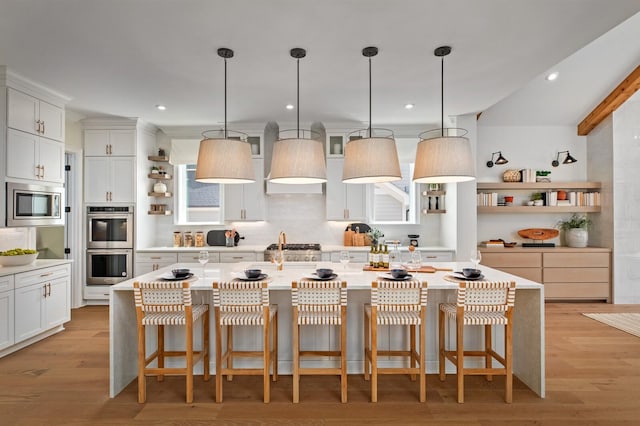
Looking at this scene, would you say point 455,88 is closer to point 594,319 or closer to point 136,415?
point 594,319

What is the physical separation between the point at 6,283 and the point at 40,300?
0.49 m

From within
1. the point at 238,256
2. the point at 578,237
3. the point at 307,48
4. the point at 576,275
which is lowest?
the point at 576,275

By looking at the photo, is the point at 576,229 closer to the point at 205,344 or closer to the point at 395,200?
the point at 395,200

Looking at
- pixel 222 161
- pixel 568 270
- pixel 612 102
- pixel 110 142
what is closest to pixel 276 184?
pixel 110 142

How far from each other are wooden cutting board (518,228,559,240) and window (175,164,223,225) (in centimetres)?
490

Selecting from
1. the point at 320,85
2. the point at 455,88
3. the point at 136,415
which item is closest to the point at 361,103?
the point at 320,85

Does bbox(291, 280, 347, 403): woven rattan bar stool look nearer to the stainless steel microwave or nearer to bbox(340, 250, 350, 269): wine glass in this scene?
bbox(340, 250, 350, 269): wine glass

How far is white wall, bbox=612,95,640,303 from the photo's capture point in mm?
5516

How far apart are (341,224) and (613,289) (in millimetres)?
4160

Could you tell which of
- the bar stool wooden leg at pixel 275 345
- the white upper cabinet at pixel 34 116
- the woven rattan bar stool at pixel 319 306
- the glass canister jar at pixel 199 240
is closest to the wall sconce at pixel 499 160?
the woven rattan bar stool at pixel 319 306

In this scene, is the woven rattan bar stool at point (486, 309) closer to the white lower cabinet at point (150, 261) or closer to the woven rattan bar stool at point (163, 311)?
the woven rattan bar stool at point (163, 311)

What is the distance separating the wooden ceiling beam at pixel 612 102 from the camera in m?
4.97

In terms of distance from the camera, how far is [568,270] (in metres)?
5.56

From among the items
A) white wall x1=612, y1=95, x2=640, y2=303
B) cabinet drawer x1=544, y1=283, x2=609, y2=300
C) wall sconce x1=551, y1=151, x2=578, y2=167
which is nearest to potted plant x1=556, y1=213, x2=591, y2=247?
white wall x1=612, y1=95, x2=640, y2=303
